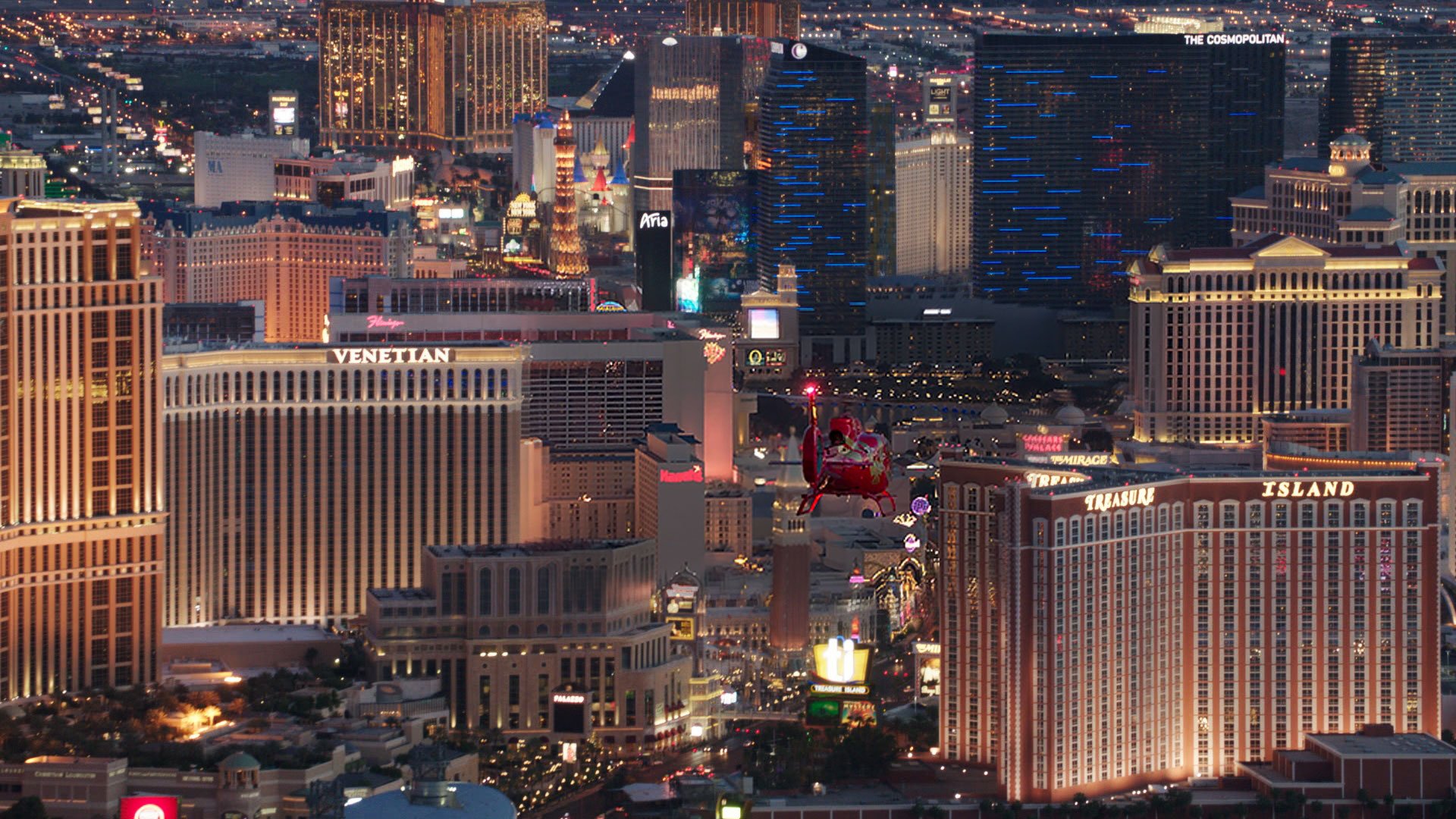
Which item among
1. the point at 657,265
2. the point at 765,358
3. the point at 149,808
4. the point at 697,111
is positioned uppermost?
the point at 697,111

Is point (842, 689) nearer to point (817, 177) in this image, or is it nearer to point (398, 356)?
point (398, 356)

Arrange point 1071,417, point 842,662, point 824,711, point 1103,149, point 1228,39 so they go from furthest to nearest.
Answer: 1. point 1103,149
2. point 1228,39
3. point 1071,417
4. point 842,662
5. point 824,711

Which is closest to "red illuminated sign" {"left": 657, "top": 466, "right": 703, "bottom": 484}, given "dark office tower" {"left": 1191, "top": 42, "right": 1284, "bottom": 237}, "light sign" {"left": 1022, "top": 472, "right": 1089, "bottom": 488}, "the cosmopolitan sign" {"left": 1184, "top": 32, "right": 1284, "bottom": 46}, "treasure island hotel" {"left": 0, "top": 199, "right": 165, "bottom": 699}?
"treasure island hotel" {"left": 0, "top": 199, "right": 165, "bottom": 699}

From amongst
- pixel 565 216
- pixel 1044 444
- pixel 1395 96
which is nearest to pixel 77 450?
pixel 1044 444

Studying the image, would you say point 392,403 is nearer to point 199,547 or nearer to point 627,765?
point 199,547

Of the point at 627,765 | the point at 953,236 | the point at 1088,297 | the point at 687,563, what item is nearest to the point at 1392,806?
the point at 627,765

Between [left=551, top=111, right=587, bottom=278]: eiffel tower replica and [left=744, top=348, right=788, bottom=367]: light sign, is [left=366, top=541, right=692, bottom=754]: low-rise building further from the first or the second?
[left=551, top=111, right=587, bottom=278]: eiffel tower replica
